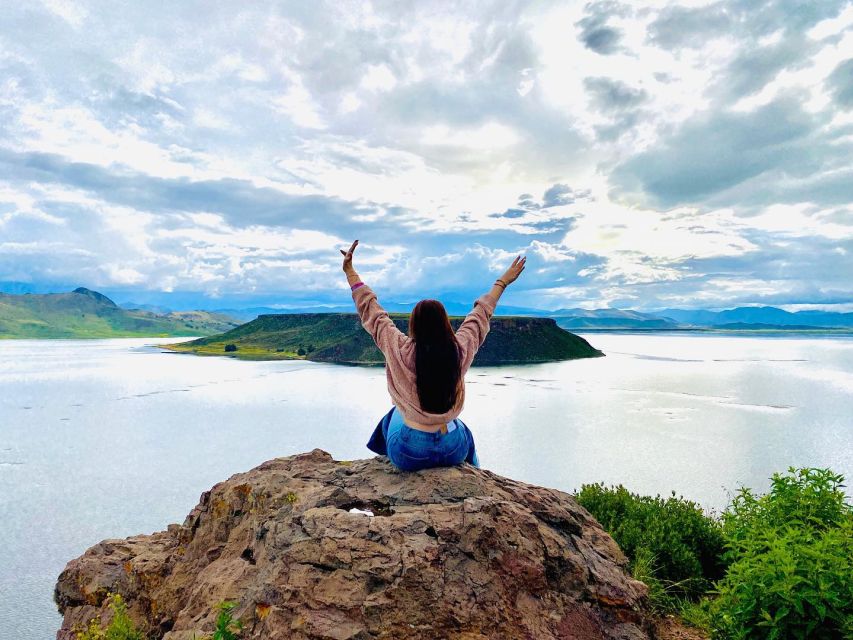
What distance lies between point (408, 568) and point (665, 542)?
21.1ft

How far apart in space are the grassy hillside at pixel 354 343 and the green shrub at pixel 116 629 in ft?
362

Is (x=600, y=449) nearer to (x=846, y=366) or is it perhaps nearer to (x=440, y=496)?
(x=440, y=496)

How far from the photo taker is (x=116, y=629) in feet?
22.5

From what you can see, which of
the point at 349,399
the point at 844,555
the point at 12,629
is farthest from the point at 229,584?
the point at 349,399

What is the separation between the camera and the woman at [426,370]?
5848 mm

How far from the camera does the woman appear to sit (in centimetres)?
585

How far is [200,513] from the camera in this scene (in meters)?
8.63

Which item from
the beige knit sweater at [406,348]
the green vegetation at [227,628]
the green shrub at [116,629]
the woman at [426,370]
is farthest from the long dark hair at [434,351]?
the green shrub at [116,629]

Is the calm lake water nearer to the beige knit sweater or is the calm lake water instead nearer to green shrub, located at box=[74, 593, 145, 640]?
green shrub, located at box=[74, 593, 145, 640]

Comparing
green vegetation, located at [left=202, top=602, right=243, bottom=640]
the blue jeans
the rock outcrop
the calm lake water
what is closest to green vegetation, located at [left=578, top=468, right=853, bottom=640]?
the rock outcrop

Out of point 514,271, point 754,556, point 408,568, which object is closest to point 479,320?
point 514,271

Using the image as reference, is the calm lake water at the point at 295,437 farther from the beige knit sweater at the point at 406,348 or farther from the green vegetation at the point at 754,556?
the beige knit sweater at the point at 406,348

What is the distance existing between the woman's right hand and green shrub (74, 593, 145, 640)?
263 inches

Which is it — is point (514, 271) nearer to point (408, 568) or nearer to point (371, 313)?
point (371, 313)
